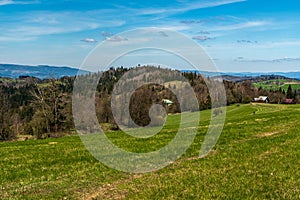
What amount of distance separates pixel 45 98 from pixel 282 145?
158 feet

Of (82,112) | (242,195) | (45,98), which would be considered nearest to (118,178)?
(242,195)

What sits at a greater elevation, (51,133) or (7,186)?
(7,186)

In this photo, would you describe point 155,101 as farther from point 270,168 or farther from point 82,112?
point 270,168

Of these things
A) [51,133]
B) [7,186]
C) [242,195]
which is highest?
[242,195]

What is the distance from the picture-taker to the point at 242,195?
1087cm

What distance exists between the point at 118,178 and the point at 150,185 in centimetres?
208

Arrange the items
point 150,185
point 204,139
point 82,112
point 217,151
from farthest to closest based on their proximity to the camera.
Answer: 1. point 82,112
2. point 204,139
3. point 217,151
4. point 150,185

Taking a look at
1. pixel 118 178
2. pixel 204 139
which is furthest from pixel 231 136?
pixel 118 178

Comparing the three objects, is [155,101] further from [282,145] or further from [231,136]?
[282,145]

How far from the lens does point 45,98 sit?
198 ft

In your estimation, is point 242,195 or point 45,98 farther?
point 45,98

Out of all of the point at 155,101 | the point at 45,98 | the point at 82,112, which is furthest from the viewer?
the point at 155,101

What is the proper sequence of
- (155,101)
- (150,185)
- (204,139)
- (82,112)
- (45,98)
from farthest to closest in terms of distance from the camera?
(155,101) → (45,98) → (82,112) → (204,139) → (150,185)

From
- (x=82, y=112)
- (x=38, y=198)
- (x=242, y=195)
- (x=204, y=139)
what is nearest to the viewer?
(x=242, y=195)
